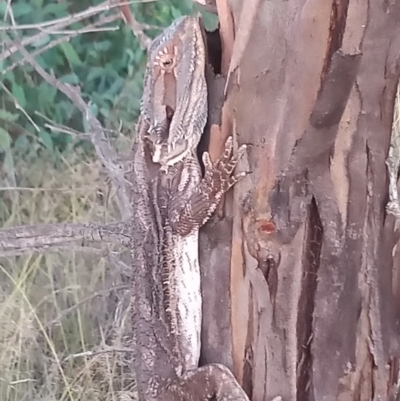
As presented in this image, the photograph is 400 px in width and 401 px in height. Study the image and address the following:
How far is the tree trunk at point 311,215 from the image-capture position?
902mm

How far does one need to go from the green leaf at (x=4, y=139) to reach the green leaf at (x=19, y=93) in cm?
11

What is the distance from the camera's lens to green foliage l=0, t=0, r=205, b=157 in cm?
190

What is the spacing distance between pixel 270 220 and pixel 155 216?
34 centimetres

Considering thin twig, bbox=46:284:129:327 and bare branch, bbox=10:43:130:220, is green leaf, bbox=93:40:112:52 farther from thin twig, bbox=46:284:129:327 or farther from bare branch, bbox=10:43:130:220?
thin twig, bbox=46:284:129:327

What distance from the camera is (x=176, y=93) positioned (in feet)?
3.71

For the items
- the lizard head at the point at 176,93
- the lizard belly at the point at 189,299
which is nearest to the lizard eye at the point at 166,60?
the lizard head at the point at 176,93

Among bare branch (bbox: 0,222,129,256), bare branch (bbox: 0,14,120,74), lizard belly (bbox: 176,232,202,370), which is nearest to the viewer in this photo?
lizard belly (bbox: 176,232,202,370)

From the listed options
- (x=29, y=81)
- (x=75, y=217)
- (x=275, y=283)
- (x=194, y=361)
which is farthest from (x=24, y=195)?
(x=275, y=283)

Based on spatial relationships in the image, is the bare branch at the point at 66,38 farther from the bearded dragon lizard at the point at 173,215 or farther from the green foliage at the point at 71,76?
the bearded dragon lizard at the point at 173,215

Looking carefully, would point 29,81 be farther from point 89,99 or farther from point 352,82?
point 352,82

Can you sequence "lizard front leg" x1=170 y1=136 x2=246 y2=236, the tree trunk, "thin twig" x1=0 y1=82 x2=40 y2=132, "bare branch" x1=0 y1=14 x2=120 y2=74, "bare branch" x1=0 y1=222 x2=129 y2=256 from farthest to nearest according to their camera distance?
"thin twig" x1=0 y1=82 x2=40 y2=132, "bare branch" x1=0 y1=14 x2=120 y2=74, "bare branch" x1=0 y1=222 x2=129 y2=256, "lizard front leg" x1=170 y1=136 x2=246 y2=236, the tree trunk

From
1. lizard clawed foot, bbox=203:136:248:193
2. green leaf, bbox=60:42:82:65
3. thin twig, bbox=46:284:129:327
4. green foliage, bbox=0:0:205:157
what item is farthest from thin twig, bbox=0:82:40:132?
lizard clawed foot, bbox=203:136:248:193

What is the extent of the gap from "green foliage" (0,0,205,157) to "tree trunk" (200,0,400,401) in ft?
3.19

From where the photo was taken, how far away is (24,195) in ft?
6.47
